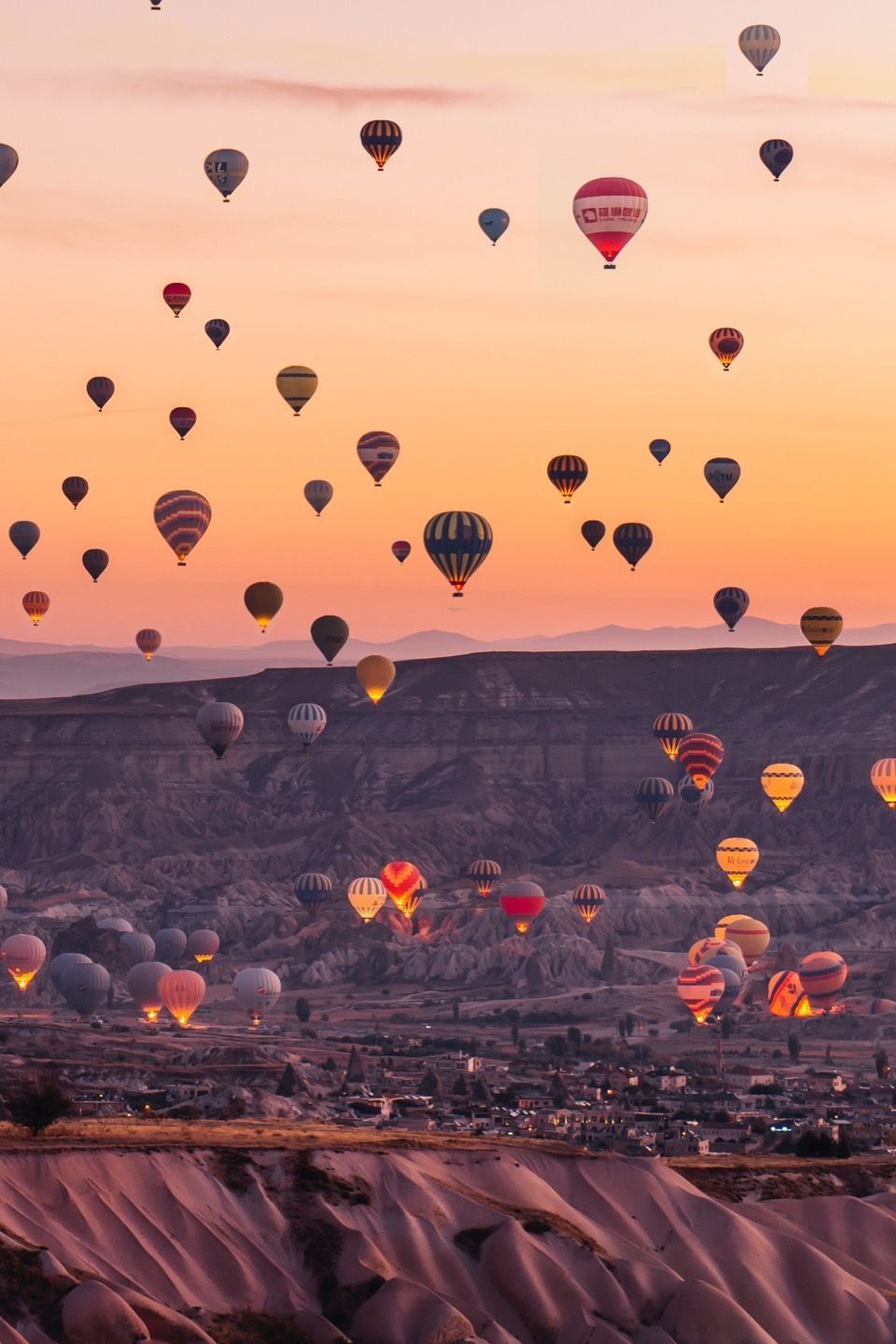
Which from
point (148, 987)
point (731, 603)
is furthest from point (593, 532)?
point (148, 987)

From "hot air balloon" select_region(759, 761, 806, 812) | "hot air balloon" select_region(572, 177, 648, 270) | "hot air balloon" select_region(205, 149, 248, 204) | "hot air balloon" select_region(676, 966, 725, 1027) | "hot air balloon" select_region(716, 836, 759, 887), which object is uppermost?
"hot air balloon" select_region(205, 149, 248, 204)

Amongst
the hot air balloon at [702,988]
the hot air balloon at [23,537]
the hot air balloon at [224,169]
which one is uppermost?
the hot air balloon at [224,169]

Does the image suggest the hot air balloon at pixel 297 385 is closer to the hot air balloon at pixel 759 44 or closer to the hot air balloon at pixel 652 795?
the hot air balloon at pixel 759 44

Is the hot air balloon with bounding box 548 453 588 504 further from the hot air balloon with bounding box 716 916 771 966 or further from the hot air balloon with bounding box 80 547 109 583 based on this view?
the hot air balloon with bounding box 716 916 771 966

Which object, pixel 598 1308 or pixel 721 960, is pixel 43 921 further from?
pixel 598 1308

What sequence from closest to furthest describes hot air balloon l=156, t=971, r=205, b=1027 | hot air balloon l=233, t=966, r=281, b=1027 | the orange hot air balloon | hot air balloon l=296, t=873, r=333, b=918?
hot air balloon l=156, t=971, r=205, b=1027
hot air balloon l=233, t=966, r=281, b=1027
hot air balloon l=296, t=873, r=333, b=918
the orange hot air balloon

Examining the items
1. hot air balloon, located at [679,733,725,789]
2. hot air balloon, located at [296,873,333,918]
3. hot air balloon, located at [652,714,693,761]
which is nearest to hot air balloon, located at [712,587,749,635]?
hot air balloon, located at [679,733,725,789]

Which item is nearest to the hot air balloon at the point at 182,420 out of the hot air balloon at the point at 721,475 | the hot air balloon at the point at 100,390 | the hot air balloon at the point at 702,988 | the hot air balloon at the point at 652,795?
the hot air balloon at the point at 100,390

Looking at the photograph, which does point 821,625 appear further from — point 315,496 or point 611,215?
point 611,215
